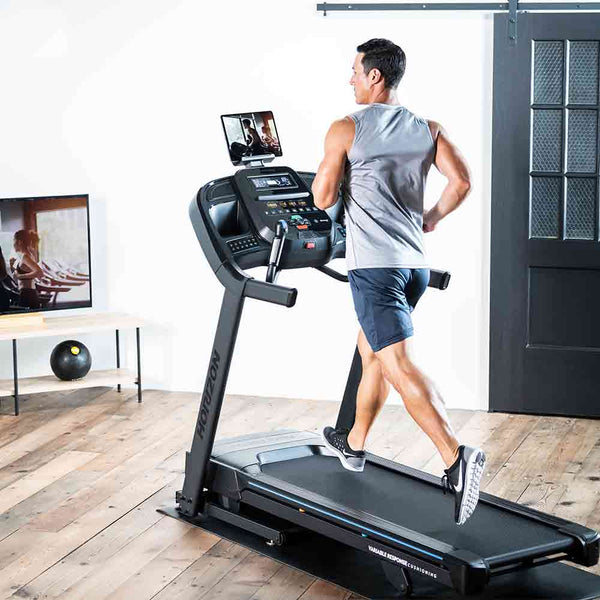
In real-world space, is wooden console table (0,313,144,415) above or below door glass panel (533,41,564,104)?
below

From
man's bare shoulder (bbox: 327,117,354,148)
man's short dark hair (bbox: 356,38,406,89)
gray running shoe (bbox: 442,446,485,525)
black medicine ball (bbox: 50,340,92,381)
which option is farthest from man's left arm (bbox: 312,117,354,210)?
black medicine ball (bbox: 50,340,92,381)

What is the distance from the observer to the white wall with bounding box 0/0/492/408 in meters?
5.21

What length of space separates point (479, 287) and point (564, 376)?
0.55 m

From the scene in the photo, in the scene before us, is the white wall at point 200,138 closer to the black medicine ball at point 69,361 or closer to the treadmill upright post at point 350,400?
the black medicine ball at point 69,361

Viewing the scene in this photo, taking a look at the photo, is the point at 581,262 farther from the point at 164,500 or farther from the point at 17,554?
the point at 17,554

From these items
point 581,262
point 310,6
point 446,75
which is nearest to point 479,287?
point 581,262

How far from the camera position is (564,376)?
16.9ft

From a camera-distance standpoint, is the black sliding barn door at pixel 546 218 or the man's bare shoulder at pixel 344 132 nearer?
the man's bare shoulder at pixel 344 132

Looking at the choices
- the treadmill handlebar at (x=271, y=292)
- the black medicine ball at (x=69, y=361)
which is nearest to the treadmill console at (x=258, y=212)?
the treadmill handlebar at (x=271, y=292)

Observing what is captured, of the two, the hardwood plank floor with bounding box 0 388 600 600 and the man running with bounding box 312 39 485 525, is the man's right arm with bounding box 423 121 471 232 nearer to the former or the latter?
the man running with bounding box 312 39 485 525

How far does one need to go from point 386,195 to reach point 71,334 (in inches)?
99.6

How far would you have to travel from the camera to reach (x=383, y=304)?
3.42 m

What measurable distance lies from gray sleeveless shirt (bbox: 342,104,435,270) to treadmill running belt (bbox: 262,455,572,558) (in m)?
0.71

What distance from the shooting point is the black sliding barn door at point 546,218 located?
500 cm
